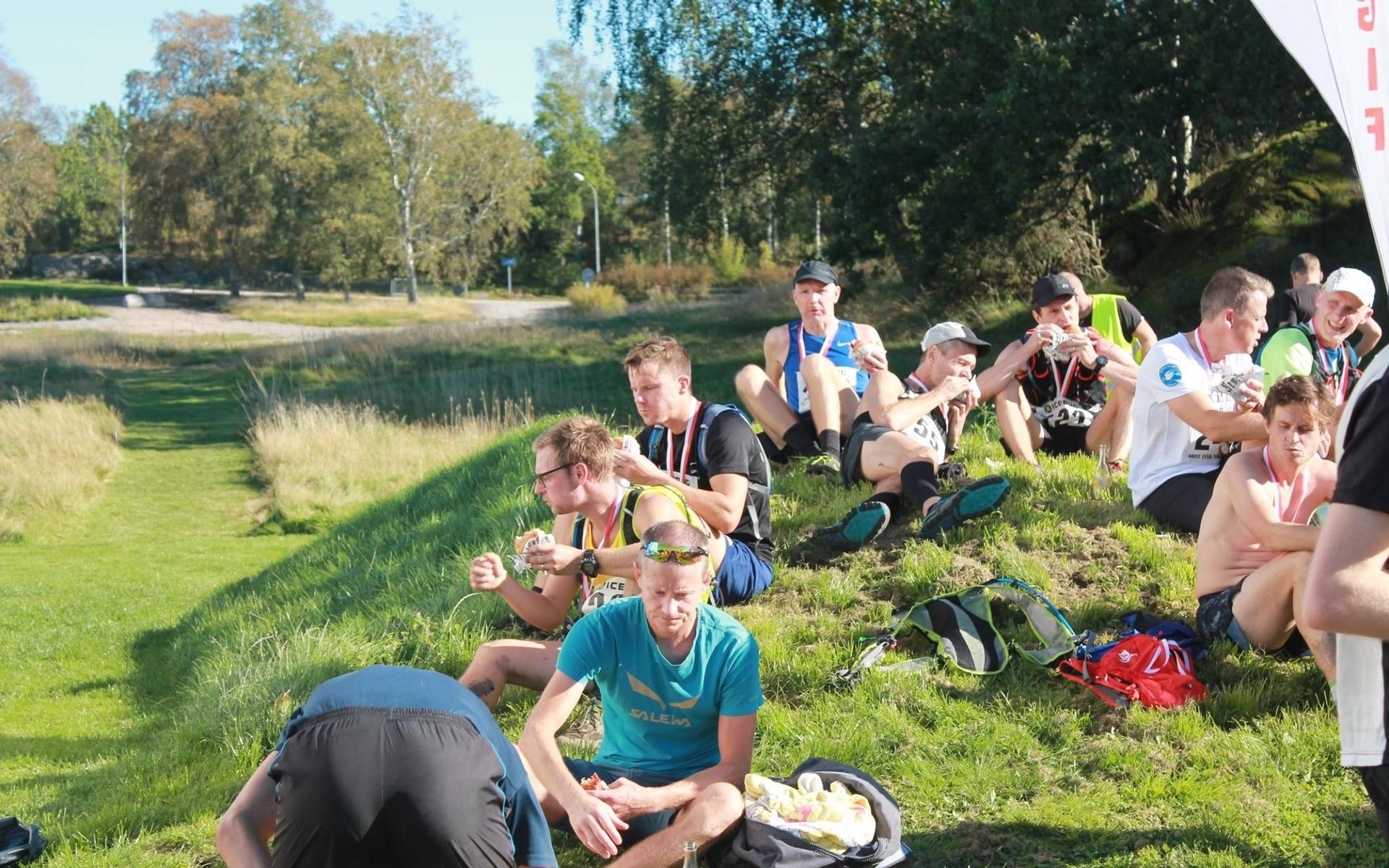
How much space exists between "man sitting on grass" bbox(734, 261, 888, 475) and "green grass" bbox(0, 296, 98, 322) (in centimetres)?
4388

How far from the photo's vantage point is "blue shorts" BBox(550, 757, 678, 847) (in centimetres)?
408

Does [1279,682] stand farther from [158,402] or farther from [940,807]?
[158,402]

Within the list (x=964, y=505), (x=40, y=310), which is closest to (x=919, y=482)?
(x=964, y=505)

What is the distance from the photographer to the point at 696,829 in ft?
12.8

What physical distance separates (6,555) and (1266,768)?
1399 centimetres

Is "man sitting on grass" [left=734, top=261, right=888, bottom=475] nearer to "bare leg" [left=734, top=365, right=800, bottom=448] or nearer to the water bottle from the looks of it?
"bare leg" [left=734, top=365, right=800, bottom=448]

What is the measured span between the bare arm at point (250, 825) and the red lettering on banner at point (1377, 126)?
122 inches

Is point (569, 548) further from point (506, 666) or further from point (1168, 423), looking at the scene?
point (1168, 423)

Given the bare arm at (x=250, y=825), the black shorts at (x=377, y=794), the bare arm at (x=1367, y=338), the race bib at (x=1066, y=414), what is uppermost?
the bare arm at (x=1367, y=338)

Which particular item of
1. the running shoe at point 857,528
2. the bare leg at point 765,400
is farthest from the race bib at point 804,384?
the running shoe at point 857,528

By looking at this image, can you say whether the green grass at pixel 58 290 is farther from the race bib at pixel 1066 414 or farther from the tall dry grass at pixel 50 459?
the race bib at pixel 1066 414

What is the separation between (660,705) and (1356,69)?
2.73 m

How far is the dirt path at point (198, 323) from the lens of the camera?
1593 inches

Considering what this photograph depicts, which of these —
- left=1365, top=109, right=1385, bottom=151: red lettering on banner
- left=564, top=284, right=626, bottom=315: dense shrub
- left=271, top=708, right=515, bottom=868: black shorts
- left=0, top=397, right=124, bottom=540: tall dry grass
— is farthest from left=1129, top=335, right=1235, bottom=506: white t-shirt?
left=564, top=284, right=626, bottom=315: dense shrub
